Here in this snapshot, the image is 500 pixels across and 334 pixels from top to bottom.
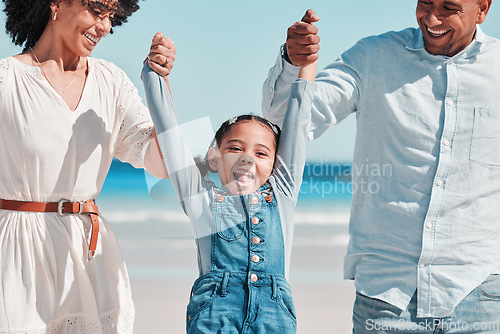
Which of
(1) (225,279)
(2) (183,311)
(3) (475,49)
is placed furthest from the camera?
(2) (183,311)

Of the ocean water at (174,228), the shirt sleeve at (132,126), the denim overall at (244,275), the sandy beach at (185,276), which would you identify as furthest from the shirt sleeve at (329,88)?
the ocean water at (174,228)

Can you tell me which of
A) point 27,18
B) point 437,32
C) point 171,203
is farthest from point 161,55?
point 171,203

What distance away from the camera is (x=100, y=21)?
2.06 m

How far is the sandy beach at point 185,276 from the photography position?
15.2ft

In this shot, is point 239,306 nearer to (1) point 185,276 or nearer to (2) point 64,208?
(2) point 64,208

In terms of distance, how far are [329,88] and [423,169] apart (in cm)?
35

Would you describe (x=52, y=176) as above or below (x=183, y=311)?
above

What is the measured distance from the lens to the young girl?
1.82 m

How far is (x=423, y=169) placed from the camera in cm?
194

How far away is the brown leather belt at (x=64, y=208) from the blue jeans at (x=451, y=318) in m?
0.83

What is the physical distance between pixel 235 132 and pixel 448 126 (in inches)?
23.7

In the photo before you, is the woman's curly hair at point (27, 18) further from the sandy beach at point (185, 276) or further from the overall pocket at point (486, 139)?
the sandy beach at point (185, 276)

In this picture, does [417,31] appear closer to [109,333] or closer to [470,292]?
[470,292]

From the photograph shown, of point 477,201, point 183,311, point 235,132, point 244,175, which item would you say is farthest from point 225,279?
point 183,311
